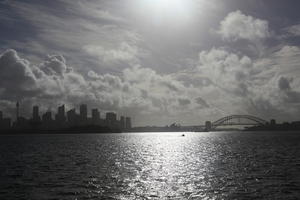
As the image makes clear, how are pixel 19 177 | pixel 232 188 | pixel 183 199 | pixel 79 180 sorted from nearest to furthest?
pixel 183 199
pixel 232 188
pixel 79 180
pixel 19 177

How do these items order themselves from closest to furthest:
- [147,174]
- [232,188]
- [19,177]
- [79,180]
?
[232,188], [79,180], [19,177], [147,174]

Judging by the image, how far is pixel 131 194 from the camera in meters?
39.1

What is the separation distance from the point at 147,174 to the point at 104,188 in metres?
14.8

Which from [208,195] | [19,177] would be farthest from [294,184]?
[19,177]

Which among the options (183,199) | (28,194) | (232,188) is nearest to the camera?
(183,199)

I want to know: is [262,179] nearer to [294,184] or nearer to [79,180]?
[294,184]

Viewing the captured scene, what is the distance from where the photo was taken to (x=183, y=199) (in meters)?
36.2

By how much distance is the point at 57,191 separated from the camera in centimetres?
4009

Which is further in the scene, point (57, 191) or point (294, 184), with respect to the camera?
point (294, 184)

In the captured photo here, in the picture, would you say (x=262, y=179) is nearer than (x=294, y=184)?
No

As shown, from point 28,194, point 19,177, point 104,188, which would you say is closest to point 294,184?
point 104,188

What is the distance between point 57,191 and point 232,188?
68.0 ft

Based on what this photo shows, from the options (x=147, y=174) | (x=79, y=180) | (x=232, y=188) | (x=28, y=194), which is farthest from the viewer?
(x=147, y=174)

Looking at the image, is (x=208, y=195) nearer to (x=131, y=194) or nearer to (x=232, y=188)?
(x=232, y=188)
